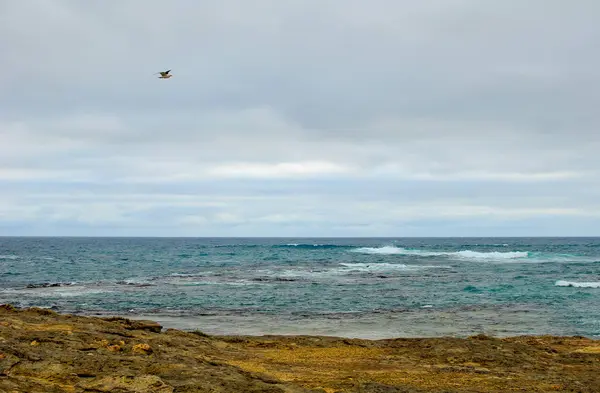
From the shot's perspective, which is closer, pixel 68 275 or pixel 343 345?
pixel 343 345

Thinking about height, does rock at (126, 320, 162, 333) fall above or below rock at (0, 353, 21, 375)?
below

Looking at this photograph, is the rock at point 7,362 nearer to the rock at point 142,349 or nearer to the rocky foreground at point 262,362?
the rocky foreground at point 262,362

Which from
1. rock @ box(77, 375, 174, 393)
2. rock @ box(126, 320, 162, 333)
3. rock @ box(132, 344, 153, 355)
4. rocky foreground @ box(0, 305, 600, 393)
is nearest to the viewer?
rock @ box(77, 375, 174, 393)

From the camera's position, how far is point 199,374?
946cm

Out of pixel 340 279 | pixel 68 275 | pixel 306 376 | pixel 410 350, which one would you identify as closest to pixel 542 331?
pixel 410 350

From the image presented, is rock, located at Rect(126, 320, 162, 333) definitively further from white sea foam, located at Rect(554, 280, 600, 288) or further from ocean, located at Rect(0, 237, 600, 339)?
white sea foam, located at Rect(554, 280, 600, 288)

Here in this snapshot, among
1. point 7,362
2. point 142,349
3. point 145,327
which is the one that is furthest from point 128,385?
point 145,327

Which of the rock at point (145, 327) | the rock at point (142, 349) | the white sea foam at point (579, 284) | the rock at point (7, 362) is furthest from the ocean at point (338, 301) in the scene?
the rock at point (7, 362)

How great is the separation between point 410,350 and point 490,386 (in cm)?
358

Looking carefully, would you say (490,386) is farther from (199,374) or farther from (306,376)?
(199,374)

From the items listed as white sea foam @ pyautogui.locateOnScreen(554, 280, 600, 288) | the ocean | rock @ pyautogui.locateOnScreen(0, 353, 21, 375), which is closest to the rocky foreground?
rock @ pyautogui.locateOnScreen(0, 353, 21, 375)

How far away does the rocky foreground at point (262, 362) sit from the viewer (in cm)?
873

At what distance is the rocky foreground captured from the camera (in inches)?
344

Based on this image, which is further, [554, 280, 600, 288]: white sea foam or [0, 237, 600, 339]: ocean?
[554, 280, 600, 288]: white sea foam
